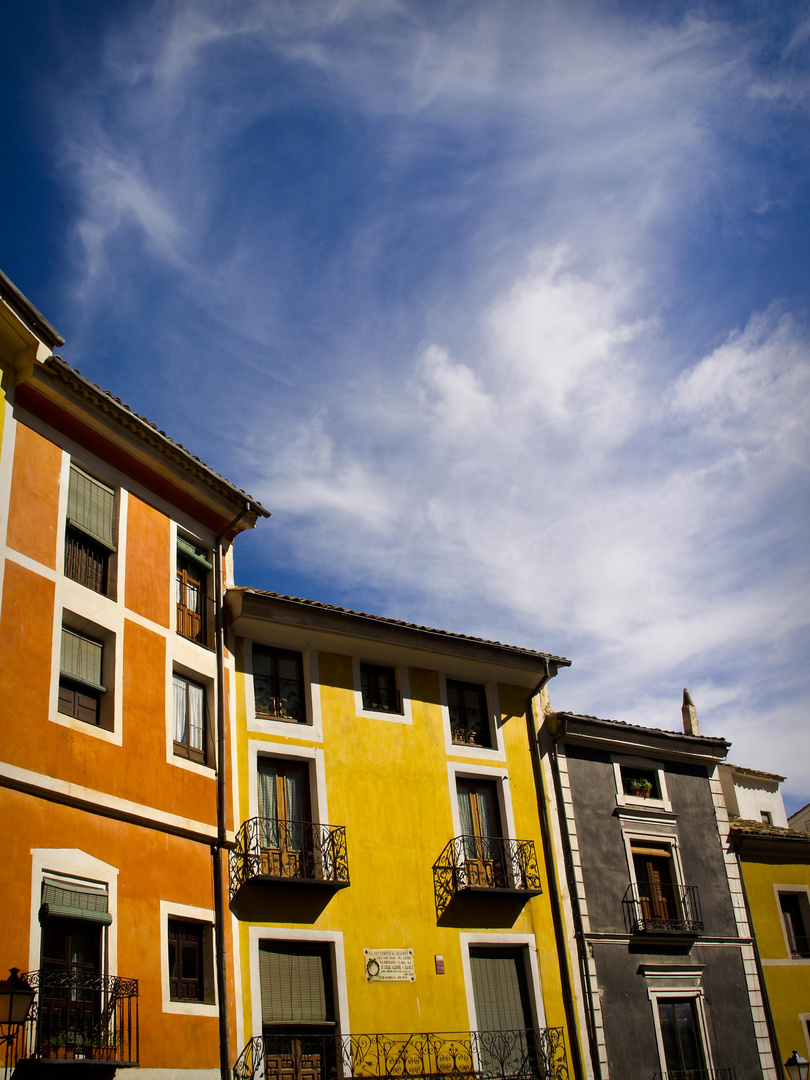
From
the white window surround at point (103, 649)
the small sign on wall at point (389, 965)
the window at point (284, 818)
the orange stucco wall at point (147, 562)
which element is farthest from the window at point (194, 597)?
the small sign on wall at point (389, 965)

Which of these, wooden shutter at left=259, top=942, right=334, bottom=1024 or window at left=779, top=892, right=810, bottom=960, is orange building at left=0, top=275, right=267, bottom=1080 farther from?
window at left=779, top=892, right=810, bottom=960

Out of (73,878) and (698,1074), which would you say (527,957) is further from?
(73,878)

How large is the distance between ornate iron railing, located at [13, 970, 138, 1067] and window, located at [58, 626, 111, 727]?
385 cm

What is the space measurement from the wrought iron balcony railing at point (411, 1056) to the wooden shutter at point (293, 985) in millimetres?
343

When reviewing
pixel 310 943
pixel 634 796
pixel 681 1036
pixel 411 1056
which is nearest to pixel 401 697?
pixel 310 943

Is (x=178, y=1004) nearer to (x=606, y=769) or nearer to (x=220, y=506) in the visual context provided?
(x=220, y=506)

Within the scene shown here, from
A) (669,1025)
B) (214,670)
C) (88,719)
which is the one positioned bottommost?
(669,1025)

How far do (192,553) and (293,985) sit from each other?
810cm

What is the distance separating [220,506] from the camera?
2108 centimetres

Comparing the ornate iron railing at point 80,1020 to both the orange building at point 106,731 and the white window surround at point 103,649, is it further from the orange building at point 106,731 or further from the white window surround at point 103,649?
the white window surround at point 103,649

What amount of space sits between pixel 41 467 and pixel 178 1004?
877 cm

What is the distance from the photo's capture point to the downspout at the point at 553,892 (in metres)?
21.0

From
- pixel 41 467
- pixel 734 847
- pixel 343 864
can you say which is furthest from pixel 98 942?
pixel 734 847

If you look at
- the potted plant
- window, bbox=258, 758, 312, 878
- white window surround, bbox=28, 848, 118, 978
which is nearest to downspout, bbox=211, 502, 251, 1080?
window, bbox=258, 758, 312, 878
